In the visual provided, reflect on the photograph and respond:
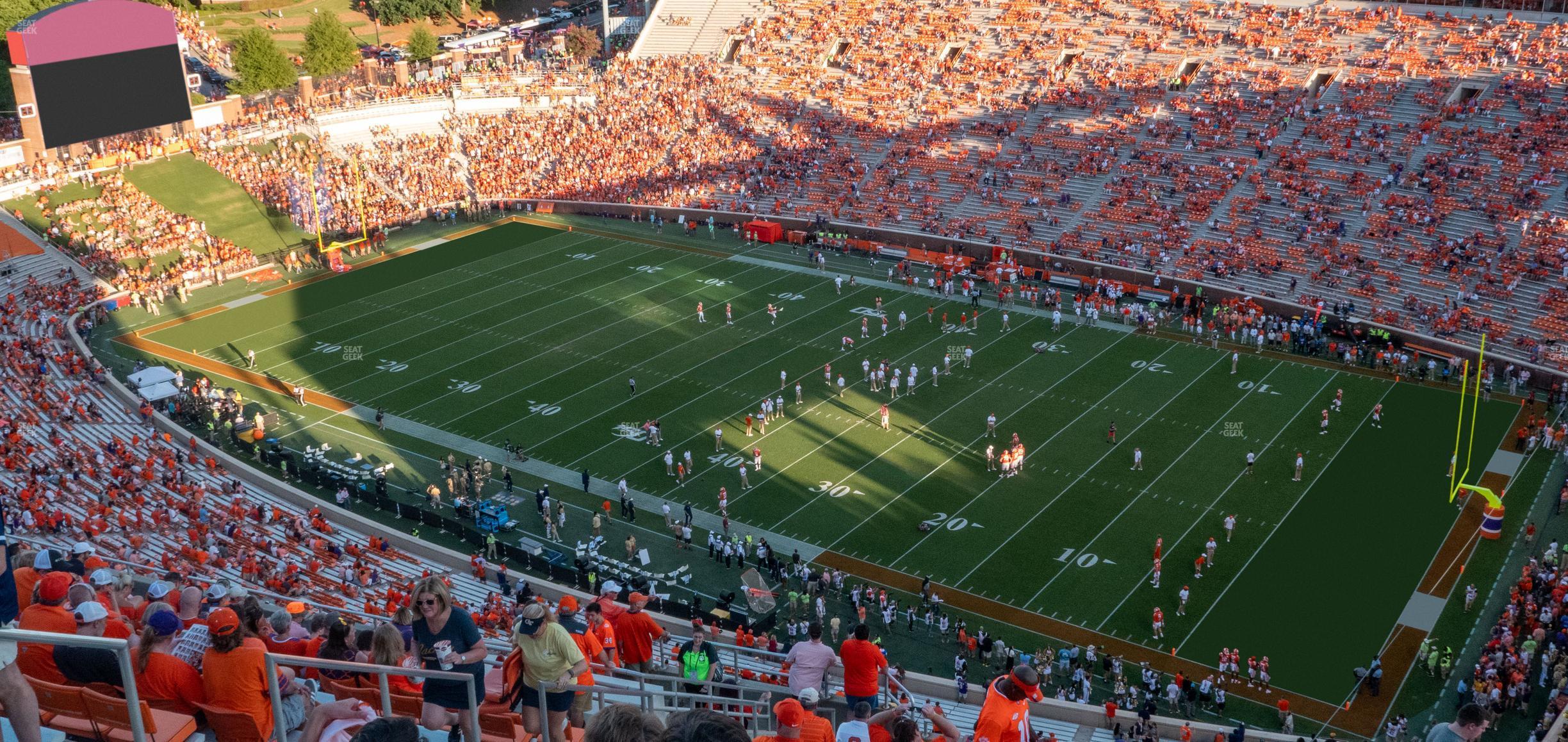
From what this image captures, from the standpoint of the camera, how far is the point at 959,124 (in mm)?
61719

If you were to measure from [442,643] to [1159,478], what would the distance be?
2703cm

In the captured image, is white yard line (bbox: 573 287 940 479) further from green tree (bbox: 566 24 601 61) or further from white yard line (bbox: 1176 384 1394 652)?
green tree (bbox: 566 24 601 61)

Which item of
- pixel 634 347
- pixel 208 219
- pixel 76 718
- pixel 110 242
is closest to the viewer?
pixel 76 718

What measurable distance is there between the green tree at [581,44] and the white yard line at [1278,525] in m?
55.7

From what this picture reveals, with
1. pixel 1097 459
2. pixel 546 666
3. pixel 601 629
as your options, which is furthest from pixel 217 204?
pixel 546 666

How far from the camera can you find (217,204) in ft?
185

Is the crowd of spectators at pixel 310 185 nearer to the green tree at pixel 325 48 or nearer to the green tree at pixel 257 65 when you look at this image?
the green tree at pixel 257 65

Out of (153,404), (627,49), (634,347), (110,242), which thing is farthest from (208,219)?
(627,49)

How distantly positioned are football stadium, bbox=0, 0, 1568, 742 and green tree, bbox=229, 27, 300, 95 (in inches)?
16.3

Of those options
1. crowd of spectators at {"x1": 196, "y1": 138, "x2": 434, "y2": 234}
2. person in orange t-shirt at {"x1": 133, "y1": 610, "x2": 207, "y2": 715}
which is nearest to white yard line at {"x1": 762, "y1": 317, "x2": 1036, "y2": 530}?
person in orange t-shirt at {"x1": 133, "y1": 610, "x2": 207, "y2": 715}

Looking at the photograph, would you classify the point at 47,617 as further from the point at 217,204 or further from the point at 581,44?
the point at 581,44

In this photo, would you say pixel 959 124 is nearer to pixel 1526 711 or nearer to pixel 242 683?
pixel 1526 711

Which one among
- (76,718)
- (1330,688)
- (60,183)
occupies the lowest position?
(1330,688)

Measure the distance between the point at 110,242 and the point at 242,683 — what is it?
161ft
